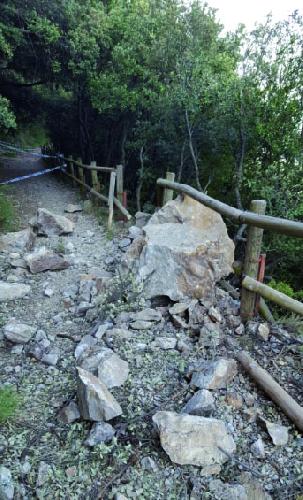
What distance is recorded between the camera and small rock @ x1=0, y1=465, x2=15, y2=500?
195 centimetres

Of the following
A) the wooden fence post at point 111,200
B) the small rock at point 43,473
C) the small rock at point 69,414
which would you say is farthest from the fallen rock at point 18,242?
the small rock at point 43,473

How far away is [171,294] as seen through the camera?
362cm

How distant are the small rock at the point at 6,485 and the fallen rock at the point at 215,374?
1325 mm

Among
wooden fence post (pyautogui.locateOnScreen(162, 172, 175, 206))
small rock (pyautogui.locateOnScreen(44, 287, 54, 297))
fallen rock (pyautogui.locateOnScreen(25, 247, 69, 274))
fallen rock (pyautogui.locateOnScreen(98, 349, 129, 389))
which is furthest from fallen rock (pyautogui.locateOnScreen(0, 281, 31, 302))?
wooden fence post (pyautogui.locateOnScreen(162, 172, 175, 206))

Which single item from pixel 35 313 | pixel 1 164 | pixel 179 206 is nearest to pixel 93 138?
pixel 1 164

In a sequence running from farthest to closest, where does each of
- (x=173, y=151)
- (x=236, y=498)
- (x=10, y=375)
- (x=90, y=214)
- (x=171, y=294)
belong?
(x=173, y=151) → (x=90, y=214) → (x=171, y=294) → (x=10, y=375) → (x=236, y=498)

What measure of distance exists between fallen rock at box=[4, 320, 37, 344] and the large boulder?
1.22 metres

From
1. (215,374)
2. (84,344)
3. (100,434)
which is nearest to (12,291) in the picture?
(84,344)

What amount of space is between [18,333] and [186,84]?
24.4 feet

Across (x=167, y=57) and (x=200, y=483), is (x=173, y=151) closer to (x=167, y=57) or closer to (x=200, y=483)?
(x=167, y=57)

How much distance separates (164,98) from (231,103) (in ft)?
5.80

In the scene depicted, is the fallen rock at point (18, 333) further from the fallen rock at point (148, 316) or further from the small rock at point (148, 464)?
the small rock at point (148, 464)

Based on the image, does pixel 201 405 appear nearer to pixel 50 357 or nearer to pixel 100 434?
pixel 100 434

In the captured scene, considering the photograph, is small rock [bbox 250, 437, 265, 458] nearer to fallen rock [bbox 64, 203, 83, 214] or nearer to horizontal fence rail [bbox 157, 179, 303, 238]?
horizontal fence rail [bbox 157, 179, 303, 238]
